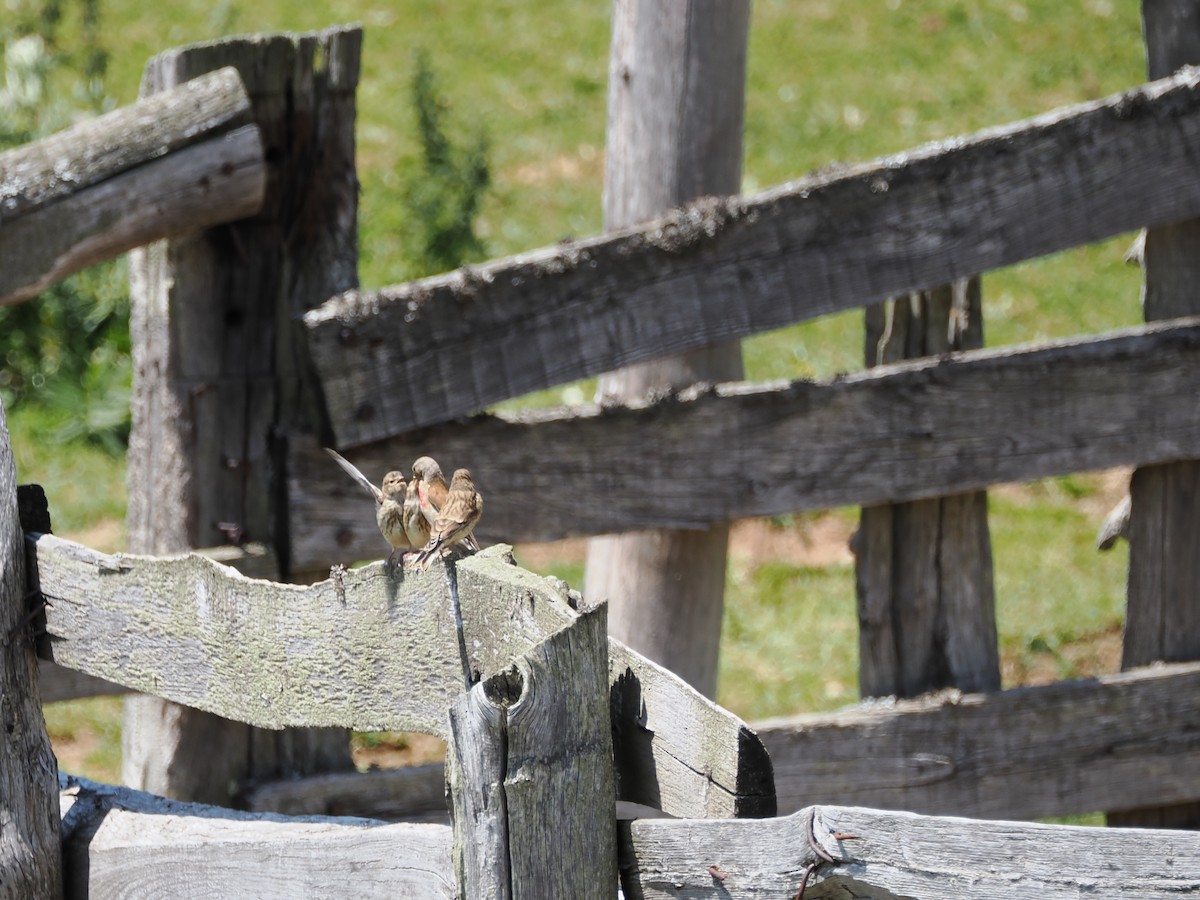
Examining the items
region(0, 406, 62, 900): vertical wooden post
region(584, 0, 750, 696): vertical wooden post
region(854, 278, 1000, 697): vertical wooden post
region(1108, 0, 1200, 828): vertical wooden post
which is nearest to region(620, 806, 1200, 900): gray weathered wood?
region(0, 406, 62, 900): vertical wooden post

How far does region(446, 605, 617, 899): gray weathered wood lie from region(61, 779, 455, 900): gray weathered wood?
0.63 ft

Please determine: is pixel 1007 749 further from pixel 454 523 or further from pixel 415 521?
pixel 454 523

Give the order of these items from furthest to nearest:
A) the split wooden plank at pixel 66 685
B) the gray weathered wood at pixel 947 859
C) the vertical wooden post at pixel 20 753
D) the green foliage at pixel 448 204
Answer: the green foliage at pixel 448 204, the split wooden plank at pixel 66 685, the vertical wooden post at pixel 20 753, the gray weathered wood at pixel 947 859

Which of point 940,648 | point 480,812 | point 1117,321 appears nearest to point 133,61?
point 1117,321

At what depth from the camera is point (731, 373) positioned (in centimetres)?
407

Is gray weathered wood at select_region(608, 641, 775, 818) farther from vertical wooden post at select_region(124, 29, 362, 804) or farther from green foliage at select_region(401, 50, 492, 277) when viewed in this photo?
green foliage at select_region(401, 50, 492, 277)

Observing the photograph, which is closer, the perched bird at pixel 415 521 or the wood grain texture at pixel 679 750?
the wood grain texture at pixel 679 750

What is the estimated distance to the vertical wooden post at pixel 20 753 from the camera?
237 cm

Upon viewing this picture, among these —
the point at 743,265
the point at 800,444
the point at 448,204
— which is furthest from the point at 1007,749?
the point at 448,204

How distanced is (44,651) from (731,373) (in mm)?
2143

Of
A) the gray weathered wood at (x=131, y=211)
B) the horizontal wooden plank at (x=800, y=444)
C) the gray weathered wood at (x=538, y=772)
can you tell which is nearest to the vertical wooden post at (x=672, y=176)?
the horizontal wooden plank at (x=800, y=444)

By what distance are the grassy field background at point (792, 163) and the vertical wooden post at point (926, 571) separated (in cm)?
171

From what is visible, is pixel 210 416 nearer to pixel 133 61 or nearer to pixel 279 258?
pixel 279 258

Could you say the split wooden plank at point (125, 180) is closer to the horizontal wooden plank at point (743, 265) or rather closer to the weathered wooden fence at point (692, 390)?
the weathered wooden fence at point (692, 390)
